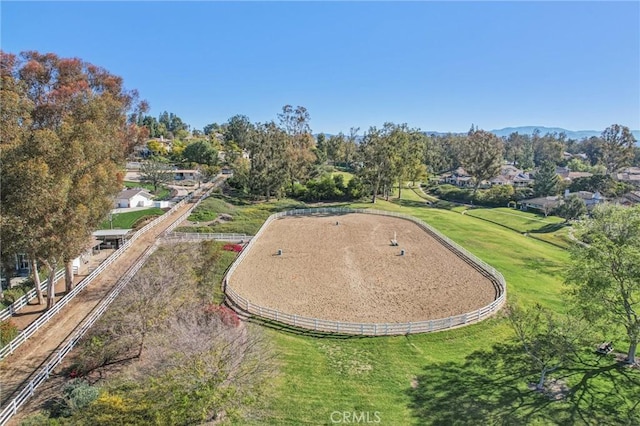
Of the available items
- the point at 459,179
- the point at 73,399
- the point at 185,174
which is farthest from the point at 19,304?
the point at 459,179

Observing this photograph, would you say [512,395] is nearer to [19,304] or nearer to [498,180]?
[19,304]

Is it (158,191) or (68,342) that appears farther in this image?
(158,191)

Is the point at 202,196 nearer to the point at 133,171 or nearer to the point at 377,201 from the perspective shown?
the point at 377,201

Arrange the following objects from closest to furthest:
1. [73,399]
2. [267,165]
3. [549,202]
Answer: [73,399] < [267,165] < [549,202]

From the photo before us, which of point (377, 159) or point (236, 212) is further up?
point (377, 159)

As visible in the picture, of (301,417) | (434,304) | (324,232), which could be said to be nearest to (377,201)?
(324,232)

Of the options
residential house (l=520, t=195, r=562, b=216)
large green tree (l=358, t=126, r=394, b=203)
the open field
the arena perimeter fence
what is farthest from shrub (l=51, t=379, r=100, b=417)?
residential house (l=520, t=195, r=562, b=216)
